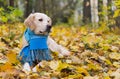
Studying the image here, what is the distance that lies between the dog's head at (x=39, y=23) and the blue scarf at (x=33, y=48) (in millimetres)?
93

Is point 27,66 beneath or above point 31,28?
beneath

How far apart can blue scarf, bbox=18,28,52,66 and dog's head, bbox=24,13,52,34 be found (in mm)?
93

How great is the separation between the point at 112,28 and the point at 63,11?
16355mm

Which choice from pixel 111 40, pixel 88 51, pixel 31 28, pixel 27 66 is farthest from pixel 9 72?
pixel 111 40

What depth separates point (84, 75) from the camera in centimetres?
612

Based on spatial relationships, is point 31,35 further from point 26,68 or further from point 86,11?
point 86,11

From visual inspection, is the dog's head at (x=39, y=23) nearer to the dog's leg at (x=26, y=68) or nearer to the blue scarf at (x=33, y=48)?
the blue scarf at (x=33, y=48)

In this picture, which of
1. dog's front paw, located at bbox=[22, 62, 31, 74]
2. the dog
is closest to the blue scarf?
the dog

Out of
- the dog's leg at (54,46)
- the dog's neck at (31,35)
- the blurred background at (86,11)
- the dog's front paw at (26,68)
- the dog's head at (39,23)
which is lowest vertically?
the blurred background at (86,11)

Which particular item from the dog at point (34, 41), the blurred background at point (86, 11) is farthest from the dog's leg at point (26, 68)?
the blurred background at point (86, 11)

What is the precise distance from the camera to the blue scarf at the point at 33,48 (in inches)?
243

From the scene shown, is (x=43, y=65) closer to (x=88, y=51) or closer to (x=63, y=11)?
(x=88, y=51)

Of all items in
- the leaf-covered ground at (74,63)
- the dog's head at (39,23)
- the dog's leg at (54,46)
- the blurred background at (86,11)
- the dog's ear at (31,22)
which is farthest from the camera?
the blurred background at (86,11)

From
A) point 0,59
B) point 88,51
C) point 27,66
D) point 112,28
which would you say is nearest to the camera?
point 27,66
